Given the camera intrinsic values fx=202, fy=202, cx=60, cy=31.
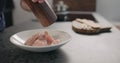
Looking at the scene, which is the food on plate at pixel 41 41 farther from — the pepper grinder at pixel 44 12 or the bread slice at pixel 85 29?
the bread slice at pixel 85 29

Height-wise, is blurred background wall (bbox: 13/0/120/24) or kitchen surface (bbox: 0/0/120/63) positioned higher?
kitchen surface (bbox: 0/0/120/63)

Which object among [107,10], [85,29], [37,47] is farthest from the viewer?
[107,10]

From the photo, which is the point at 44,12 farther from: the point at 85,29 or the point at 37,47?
the point at 85,29

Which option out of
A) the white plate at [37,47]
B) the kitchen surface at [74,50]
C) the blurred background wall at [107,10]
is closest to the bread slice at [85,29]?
the kitchen surface at [74,50]

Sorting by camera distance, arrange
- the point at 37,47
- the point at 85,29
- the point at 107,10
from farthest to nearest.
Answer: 1. the point at 107,10
2. the point at 85,29
3. the point at 37,47

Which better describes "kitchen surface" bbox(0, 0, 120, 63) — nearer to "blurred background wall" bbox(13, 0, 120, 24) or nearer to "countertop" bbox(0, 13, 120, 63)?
"countertop" bbox(0, 13, 120, 63)

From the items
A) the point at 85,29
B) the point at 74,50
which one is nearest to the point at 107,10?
the point at 85,29

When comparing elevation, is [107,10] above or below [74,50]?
below

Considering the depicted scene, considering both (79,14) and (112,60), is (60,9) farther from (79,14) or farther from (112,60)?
(112,60)

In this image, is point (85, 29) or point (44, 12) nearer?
point (44, 12)

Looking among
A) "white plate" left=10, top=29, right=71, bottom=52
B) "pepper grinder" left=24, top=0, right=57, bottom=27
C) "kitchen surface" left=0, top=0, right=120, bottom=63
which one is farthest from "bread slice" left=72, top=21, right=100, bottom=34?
"pepper grinder" left=24, top=0, right=57, bottom=27

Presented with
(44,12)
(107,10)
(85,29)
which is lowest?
(107,10)
